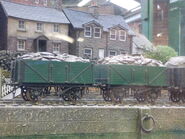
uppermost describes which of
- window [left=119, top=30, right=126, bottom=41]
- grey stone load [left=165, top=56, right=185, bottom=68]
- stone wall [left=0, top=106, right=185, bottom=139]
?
window [left=119, top=30, right=126, bottom=41]

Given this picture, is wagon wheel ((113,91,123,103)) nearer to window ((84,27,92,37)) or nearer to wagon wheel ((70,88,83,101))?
wagon wheel ((70,88,83,101))

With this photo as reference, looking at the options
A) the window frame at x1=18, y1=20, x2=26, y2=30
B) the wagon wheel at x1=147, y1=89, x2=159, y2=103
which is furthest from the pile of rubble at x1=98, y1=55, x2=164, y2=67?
the window frame at x1=18, y1=20, x2=26, y2=30

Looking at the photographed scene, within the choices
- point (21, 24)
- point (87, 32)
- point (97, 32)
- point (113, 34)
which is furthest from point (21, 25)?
point (113, 34)

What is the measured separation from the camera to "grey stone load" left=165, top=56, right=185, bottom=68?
16719 millimetres

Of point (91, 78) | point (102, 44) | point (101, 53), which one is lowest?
point (91, 78)

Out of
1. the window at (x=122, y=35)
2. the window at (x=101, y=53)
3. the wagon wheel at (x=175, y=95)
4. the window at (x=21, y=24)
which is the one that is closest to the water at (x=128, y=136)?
the wagon wheel at (x=175, y=95)

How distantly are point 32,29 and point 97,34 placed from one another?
2.67 meters

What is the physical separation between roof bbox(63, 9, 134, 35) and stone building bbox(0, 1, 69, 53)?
30 cm

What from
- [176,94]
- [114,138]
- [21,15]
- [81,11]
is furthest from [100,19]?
[114,138]

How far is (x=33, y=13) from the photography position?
52.2ft

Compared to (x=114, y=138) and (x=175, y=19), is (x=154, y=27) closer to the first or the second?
(x=175, y=19)

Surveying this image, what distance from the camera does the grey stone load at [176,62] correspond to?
16.7 metres

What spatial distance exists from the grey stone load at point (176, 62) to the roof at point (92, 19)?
2.23 metres

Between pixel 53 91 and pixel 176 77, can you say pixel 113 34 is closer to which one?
pixel 176 77
